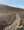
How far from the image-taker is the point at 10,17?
3.60 feet

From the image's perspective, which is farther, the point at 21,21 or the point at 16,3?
the point at 16,3

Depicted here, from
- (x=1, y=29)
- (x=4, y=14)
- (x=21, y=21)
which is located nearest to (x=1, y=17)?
(x=4, y=14)

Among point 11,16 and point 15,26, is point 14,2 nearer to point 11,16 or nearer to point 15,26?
point 11,16

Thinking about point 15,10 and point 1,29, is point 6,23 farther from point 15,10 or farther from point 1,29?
point 15,10

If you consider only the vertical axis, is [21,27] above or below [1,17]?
below

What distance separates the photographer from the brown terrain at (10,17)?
1.05 m

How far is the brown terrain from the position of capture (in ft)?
3.46

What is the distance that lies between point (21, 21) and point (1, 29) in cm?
32

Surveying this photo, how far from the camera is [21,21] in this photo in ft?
3.59

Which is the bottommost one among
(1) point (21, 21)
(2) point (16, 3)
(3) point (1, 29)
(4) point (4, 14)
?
(3) point (1, 29)

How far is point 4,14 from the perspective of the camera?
110 centimetres

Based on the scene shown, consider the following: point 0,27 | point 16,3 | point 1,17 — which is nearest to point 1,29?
point 0,27

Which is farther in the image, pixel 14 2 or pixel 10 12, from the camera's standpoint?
pixel 14 2

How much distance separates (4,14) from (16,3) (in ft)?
1.00
